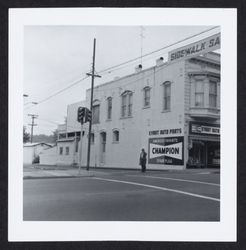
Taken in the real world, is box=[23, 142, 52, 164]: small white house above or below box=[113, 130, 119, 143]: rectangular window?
below

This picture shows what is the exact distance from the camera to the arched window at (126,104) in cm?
2472

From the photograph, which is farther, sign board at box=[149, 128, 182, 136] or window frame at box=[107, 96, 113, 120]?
window frame at box=[107, 96, 113, 120]

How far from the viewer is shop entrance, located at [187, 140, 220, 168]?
66.7 ft

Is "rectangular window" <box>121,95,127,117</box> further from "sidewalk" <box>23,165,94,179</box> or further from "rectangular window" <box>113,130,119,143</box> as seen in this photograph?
"sidewalk" <box>23,165,94,179</box>

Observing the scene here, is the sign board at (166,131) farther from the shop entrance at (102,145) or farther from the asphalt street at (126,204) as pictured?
the asphalt street at (126,204)

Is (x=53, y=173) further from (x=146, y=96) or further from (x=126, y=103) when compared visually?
(x=126, y=103)

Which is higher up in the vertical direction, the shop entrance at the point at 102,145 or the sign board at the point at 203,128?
the sign board at the point at 203,128

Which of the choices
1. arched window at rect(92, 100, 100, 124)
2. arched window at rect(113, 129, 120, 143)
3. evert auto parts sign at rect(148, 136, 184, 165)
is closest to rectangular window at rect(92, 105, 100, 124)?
arched window at rect(92, 100, 100, 124)

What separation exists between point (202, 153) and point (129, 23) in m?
16.4

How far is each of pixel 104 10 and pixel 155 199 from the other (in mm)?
4476

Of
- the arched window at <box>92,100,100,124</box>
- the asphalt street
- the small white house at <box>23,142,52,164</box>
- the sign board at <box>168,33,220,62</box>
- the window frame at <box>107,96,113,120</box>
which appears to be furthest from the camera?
the small white house at <box>23,142,52,164</box>

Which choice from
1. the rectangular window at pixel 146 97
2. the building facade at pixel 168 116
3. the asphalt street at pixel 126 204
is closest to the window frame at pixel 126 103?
the building facade at pixel 168 116

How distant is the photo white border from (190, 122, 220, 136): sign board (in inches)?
593

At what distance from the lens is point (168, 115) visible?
840 inches
